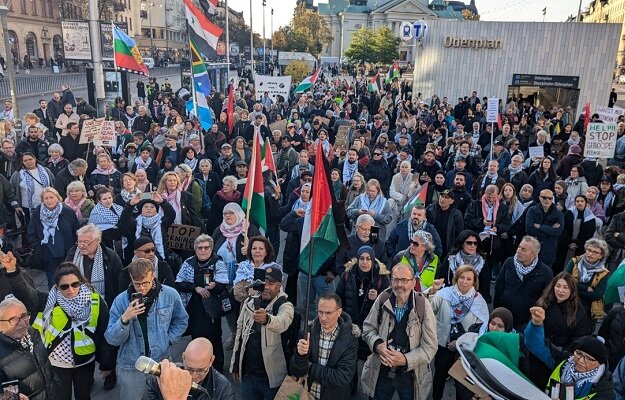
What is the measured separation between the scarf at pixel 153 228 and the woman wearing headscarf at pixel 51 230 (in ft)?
2.37

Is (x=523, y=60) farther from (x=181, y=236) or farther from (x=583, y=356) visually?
(x=583, y=356)

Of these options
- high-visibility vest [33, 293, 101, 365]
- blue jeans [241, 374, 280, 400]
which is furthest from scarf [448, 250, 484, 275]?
high-visibility vest [33, 293, 101, 365]

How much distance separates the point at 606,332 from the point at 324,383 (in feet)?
7.85

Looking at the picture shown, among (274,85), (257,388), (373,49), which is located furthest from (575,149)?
(373,49)

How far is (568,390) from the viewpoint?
340 centimetres

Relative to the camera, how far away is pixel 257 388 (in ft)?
13.2

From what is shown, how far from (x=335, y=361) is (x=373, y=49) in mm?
59224

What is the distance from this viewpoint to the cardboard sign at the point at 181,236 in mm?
6008

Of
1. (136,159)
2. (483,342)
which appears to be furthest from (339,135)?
(483,342)

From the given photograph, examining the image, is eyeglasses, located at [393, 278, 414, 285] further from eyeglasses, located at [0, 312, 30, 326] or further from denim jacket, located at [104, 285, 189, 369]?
eyeglasses, located at [0, 312, 30, 326]

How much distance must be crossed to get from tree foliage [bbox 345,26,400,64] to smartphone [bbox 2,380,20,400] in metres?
59.9

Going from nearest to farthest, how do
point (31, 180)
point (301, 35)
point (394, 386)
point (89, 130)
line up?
1. point (394, 386)
2. point (31, 180)
3. point (89, 130)
4. point (301, 35)

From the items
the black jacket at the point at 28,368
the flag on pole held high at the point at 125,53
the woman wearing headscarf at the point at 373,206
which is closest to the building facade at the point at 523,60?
the flag on pole held high at the point at 125,53

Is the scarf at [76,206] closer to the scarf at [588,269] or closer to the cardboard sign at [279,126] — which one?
the scarf at [588,269]
